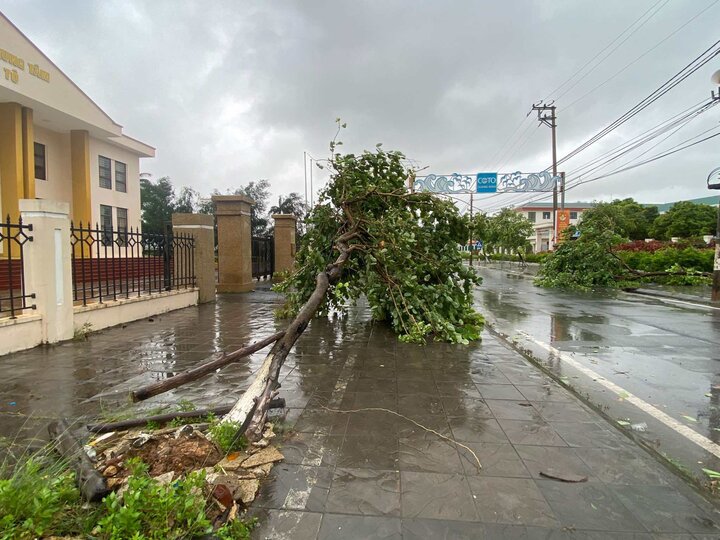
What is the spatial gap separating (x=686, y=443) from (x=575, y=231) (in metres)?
18.2

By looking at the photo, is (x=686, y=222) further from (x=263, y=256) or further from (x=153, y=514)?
(x=153, y=514)

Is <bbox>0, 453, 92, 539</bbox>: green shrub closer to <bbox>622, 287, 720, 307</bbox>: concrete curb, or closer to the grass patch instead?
the grass patch

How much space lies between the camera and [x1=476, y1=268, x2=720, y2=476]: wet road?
408 cm

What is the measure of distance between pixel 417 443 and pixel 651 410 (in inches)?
103

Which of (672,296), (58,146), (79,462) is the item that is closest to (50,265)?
(79,462)

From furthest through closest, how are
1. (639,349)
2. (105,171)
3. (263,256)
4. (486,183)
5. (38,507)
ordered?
(105,171)
(263,256)
(486,183)
(639,349)
(38,507)

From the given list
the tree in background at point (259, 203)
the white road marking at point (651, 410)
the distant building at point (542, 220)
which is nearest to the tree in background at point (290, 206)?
the tree in background at point (259, 203)

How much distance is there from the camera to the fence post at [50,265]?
5.95 meters

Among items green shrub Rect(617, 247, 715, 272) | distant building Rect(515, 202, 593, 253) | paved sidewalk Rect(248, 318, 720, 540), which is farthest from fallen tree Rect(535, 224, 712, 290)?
distant building Rect(515, 202, 593, 253)

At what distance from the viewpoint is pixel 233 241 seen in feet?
42.7

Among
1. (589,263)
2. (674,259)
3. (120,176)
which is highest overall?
(120,176)

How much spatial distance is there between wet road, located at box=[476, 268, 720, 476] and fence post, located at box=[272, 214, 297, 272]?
8973mm

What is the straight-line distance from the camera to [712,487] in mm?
2754

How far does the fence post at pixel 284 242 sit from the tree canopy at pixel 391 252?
9.60 meters
